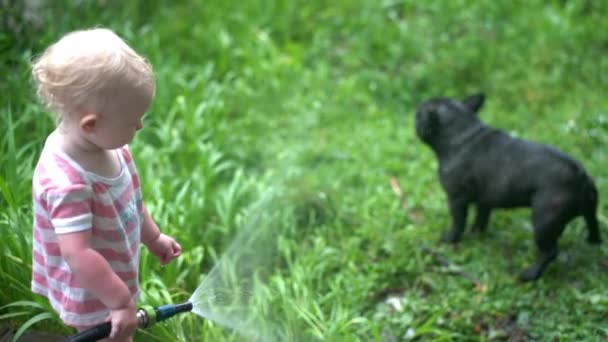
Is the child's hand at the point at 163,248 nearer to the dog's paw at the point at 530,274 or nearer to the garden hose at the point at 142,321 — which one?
the garden hose at the point at 142,321

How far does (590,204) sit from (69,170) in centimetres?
276

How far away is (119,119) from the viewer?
2.06 metres

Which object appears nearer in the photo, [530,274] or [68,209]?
[68,209]

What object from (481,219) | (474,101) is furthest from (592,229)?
(474,101)

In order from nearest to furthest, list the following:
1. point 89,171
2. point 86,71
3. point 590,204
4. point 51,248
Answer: point 86,71 → point 89,171 → point 51,248 → point 590,204

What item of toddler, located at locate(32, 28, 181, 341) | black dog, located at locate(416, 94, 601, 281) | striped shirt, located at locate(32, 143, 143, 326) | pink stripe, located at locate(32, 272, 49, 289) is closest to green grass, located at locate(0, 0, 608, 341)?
black dog, located at locate(416, 94, 601, 281)

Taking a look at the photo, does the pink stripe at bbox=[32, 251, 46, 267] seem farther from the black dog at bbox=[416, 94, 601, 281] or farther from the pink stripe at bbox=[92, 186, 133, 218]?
the black dog at bbox=[416, 94, 601, 281]

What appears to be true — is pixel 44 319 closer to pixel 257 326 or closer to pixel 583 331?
pixel 257 326

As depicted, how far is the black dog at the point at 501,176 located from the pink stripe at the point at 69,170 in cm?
240

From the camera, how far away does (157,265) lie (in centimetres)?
340

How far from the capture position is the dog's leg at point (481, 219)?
3981 mm

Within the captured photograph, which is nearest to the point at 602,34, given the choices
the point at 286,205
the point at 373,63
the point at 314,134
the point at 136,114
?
the point at 373,63

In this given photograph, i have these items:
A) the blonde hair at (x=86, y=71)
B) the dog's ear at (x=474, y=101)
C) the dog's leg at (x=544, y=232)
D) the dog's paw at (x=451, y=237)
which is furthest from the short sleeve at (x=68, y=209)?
the dog's ear at (x=474, y=101)

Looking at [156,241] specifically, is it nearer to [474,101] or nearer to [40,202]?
[40,202]
